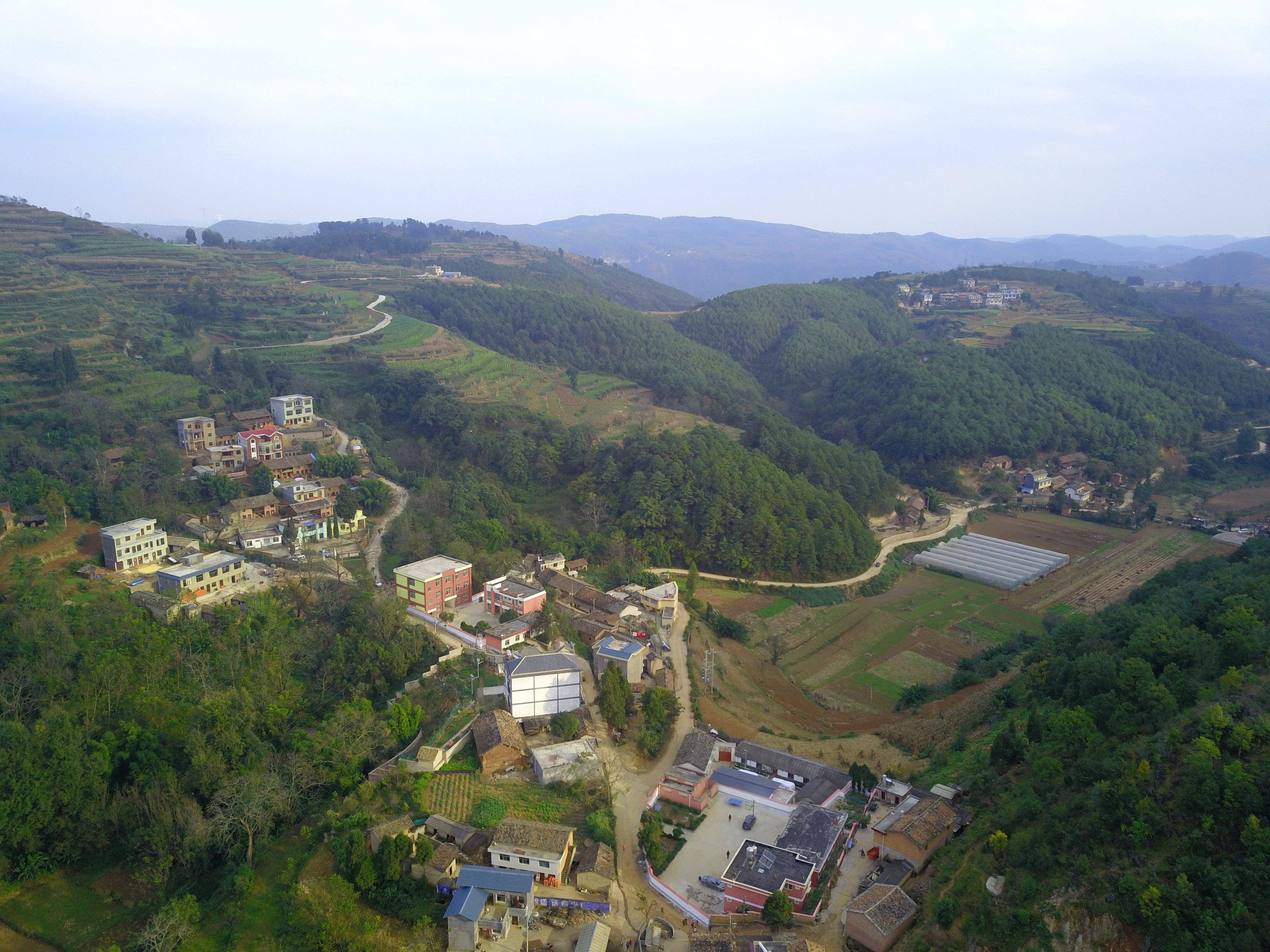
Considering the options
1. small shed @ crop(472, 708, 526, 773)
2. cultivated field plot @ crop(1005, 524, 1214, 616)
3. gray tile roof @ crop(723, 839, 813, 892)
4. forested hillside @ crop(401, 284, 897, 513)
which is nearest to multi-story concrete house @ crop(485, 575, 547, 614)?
small shed @ crop(472, 708, 526, 773)

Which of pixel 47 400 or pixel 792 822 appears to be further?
pixel 47 400

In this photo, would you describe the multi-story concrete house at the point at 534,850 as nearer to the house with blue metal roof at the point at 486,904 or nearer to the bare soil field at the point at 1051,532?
the house with blue metal roof at the point at 486,904

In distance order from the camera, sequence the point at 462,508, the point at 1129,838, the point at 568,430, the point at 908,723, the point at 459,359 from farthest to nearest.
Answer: the point at 459,359
the point at 568,430
the point at 462,508
the point at 908,723
the point at 1129,838

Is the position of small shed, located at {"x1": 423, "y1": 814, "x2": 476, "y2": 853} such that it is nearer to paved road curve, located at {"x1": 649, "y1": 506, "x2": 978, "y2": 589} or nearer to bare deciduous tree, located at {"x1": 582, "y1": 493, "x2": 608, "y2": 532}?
paved road curve, located at {"x1": 649, "y1": 506, "x2": 978, "y2": 589}

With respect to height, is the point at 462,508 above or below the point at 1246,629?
below

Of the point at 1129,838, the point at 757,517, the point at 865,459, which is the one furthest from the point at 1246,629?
the point at 865,459

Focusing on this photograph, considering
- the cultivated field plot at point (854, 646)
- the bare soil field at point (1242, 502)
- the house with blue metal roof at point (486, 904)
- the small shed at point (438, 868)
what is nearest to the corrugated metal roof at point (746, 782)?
the cultivated field plot at point (854, 646)

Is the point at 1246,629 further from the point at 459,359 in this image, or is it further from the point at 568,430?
the point at 459,359
